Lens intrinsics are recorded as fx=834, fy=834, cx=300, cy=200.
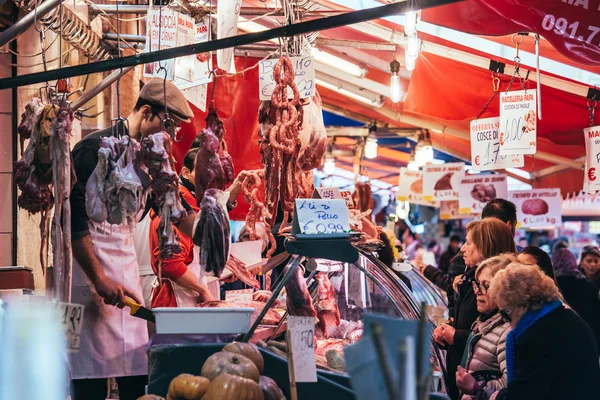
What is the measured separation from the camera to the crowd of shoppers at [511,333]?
4.42 metres

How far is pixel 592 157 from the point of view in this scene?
26.5 ft

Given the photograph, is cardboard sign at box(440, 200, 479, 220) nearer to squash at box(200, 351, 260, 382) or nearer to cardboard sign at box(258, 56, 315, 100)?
cardboard sign at box(258, 56, 315, 100)

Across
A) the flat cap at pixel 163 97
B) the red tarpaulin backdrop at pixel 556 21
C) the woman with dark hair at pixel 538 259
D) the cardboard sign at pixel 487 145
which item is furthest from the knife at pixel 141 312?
the cardboard sign at pixel 487 145

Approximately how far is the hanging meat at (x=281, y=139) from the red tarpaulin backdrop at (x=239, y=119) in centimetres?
282

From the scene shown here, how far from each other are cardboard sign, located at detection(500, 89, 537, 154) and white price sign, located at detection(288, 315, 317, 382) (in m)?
4.77

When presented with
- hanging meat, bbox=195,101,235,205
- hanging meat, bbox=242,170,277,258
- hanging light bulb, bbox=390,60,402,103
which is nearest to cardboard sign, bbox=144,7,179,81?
hanging meat, bbox=242,170,277,258

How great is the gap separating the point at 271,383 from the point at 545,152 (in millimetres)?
9286

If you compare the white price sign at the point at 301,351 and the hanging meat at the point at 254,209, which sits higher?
the hanging meat at the point at 254,209

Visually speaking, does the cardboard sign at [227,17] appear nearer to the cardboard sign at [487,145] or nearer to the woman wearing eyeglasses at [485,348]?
the woman wearing eyeglasses at [485,348]

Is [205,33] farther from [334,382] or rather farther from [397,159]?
[397,159]

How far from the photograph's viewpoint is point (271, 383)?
3.27 meters

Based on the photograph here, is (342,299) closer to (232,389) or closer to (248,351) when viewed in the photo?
(248,351)

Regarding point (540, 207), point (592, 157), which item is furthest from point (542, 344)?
point (540, 207)

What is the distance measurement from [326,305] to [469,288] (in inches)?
66.2
